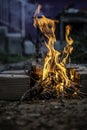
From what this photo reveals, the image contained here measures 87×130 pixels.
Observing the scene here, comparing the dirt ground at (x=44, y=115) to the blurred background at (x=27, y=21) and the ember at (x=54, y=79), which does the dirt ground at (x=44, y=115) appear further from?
the blurred background at (x=27, y=21)

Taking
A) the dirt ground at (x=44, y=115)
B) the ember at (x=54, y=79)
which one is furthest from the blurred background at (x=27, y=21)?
the dirt ground at (x=44, y=115)

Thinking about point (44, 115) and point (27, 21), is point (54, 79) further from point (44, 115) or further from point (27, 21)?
point (27, 21)

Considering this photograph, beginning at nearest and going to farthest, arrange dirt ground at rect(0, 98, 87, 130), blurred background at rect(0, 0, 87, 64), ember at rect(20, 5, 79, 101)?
1. dirt ground at rect(0, 98, 87, 130)
2. ember at rect(20, 5, 79, 101)
3. blurred background at rect(0, 0, 87, 64)

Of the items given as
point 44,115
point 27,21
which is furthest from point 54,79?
point 27,21

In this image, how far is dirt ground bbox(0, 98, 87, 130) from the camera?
511cm

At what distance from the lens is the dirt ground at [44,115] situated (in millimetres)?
5105

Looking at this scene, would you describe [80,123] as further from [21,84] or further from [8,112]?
[21,84]

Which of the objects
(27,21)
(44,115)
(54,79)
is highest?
(27,21)

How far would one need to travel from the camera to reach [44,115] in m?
5.68

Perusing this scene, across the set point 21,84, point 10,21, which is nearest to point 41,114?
point 21,84

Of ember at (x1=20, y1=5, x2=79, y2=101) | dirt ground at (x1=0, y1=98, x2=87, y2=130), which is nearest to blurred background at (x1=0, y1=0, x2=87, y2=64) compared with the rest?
ember at (x1=20, y1=5, x2=79, y2=101)

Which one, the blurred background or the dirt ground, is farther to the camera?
the blurred background

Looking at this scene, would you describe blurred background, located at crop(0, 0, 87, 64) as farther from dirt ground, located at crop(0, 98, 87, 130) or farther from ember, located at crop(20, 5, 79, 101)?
dirt ground, located at crop(0, 98, 87, 130)

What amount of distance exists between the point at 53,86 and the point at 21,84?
57cm
